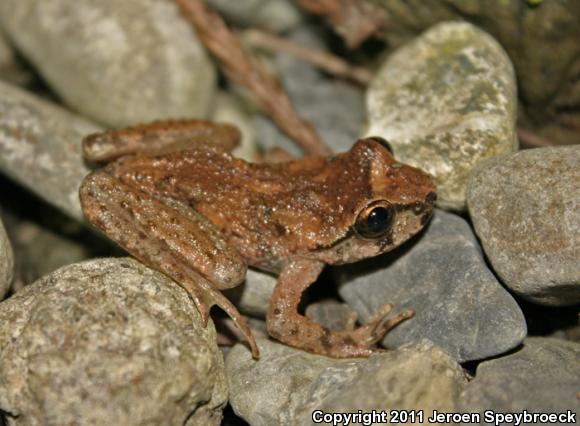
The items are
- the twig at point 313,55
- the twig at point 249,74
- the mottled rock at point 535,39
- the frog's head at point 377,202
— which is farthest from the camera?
the twig at point 313,55

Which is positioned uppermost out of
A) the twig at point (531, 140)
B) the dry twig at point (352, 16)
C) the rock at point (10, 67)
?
the dry twig at point (352, 16)

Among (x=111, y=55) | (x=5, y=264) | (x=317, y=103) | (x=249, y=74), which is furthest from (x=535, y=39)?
(x=5, y=264)

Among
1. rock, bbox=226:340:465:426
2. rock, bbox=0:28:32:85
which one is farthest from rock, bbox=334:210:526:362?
rock, bbox=0:28:32:85

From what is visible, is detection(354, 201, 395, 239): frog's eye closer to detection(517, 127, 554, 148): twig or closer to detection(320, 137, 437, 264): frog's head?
detection(320, 137, 437, 264): frog's head

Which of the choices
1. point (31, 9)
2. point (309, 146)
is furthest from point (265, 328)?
point (31, 9)

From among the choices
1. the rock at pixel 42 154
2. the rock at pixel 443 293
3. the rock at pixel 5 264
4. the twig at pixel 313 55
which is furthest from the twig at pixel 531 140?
the rock at pixel 5 264

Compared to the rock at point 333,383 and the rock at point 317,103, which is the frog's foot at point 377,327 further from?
the rock at point 317,103

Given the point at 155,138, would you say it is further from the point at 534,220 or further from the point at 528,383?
the point at 528,383
